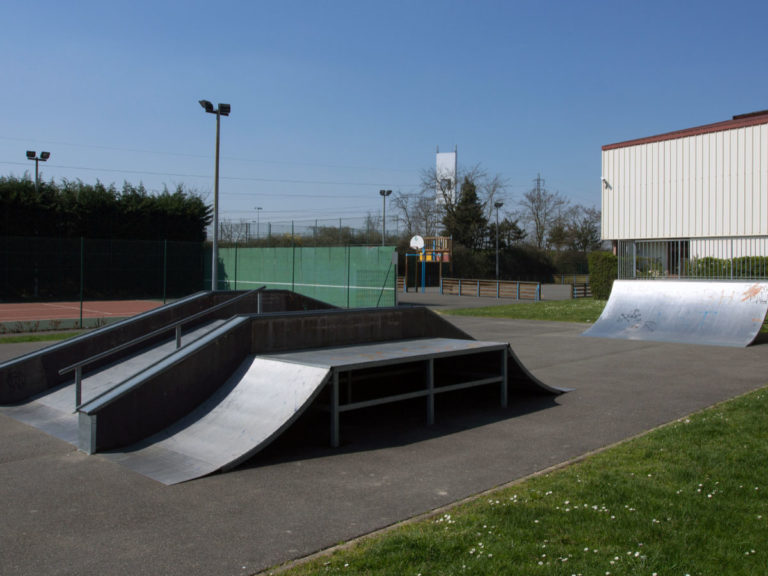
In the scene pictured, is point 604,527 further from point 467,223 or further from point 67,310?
point 467,223

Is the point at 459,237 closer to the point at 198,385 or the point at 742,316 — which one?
the point at 742,316

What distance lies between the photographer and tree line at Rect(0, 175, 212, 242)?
33.3 metres

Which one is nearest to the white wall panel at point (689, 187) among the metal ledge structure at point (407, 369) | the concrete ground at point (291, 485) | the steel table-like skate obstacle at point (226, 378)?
the concrete ground at point (291, 485)

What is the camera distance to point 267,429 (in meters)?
6.18

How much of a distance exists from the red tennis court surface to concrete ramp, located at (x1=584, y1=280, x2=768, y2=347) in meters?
15.9

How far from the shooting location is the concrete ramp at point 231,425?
5848 millimetres

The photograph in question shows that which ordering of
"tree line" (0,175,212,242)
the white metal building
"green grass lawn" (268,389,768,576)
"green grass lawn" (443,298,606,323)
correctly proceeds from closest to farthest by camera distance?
1. "green grass lawn" (268,389,768,576)
2. "green grass lawn" (443,298,606,323)
3. the white metal building
4. "tree line" (0,175,212,242)

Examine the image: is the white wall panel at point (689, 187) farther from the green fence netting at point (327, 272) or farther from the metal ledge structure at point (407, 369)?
the metal ledge structure at point (407, 369)

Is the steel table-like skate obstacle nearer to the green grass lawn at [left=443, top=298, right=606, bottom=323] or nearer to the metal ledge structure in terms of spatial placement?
the metal ledge structure

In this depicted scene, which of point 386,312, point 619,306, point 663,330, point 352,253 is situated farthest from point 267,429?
point 352,253

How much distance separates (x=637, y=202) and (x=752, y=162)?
4.81m

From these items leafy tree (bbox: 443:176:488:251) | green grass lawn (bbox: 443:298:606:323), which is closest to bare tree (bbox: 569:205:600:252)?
leafy tree (bbox: 443:176:488:251)

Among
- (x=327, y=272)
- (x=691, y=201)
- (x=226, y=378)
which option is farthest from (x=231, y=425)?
(x=691, y=201)

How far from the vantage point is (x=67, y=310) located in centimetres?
2580
